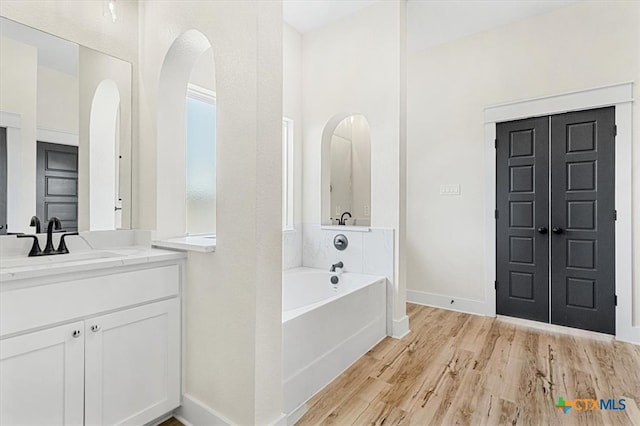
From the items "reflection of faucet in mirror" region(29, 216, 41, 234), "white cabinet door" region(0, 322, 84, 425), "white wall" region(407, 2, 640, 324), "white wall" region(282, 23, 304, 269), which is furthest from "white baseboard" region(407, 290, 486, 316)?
"reflection of faucet in mirror" region(29, 216, 41, 234)

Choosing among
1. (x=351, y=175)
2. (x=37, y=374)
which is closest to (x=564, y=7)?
(x=351, y=175)

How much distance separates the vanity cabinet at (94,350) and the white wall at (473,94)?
9.71ft

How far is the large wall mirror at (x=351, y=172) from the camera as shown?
434cm

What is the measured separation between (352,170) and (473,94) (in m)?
1.76

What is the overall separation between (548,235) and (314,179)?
2.34 meters

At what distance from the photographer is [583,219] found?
116 inches

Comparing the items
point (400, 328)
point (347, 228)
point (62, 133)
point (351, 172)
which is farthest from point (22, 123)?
point (351, 172)

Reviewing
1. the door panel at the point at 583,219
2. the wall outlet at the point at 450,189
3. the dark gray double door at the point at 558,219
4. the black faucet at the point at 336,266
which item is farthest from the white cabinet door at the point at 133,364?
the door panel at the point at 583,219

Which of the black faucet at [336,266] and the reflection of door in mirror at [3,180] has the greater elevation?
the reflection of door in mirror at [3,180]

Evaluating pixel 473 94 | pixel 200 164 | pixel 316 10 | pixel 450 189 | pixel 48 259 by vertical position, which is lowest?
pixel 48 259

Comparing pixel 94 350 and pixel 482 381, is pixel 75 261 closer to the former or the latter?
pixel 94 350

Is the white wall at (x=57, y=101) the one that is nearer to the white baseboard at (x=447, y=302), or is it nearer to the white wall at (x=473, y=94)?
the white wall at (x=473, y=94)

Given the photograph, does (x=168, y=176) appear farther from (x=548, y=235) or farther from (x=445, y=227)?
(x=548, y=235)

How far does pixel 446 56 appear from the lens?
374 centimetres
